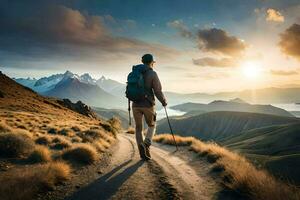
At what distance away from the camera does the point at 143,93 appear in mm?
10344

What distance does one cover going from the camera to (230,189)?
7531mm

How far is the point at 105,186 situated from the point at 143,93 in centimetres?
415

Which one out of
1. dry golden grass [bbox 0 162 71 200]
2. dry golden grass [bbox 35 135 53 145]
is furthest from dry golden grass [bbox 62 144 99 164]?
dry golden grass [bbox 35 135 53 145]

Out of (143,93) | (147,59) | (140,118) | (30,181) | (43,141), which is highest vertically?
(147,59)

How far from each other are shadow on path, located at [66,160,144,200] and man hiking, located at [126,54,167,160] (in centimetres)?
190

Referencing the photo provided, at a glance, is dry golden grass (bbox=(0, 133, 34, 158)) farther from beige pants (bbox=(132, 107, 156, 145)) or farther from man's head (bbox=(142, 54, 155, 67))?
man's head (bbox=(142, 54, 155, 67))

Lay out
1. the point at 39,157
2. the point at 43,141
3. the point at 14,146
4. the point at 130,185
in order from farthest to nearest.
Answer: the point at 43,141 → the point at 14,146 → the point at 39,157 → the point at 130,185

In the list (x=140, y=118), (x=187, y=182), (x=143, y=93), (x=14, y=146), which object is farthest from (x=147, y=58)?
(x=14, y=146)

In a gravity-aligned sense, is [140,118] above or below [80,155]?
above

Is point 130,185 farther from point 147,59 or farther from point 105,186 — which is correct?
point 147,59

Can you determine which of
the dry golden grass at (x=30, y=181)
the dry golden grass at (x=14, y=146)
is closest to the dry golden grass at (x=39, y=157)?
the dry golden grass at (x=14, y=146)

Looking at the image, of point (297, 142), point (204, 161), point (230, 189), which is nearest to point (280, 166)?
point (204, 161)

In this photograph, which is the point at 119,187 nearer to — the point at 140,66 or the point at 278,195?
the point at 278,195

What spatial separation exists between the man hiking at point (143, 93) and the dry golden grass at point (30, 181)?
12.3ft
